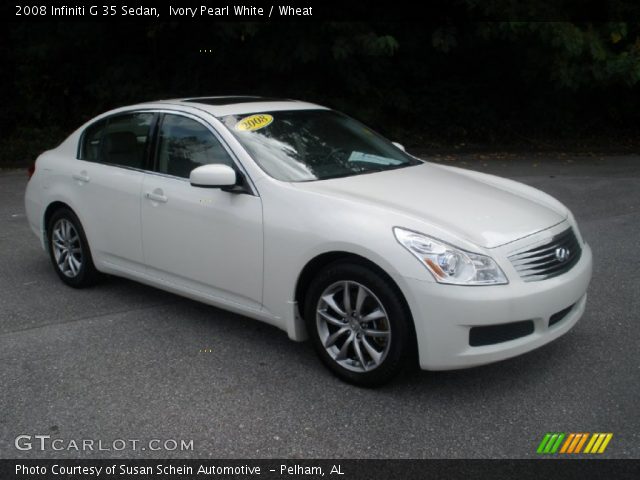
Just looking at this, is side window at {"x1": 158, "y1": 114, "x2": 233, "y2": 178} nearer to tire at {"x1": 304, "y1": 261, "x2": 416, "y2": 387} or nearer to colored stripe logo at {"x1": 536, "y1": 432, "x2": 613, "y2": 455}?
tire at {"x1": 304, "y1": 261, "x2": 416, "y2": 387}

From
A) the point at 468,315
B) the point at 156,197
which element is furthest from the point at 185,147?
the point at 468,315

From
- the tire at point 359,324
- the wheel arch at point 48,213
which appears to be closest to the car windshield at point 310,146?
the tire at point 359,324

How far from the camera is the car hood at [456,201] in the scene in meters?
3.98

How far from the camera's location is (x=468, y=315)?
3.67 meters

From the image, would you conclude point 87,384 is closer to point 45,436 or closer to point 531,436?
point 45,436

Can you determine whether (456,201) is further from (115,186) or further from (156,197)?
(115,186)

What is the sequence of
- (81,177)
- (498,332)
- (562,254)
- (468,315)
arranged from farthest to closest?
(81,177) → (562,254) → (498,332) → (468,315)

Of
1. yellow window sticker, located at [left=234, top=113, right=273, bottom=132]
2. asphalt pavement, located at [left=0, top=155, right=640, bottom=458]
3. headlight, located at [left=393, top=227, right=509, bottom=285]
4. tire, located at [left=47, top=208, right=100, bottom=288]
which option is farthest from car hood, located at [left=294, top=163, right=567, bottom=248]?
tire, located at [left=47, top=208, right=100, bottom=288]

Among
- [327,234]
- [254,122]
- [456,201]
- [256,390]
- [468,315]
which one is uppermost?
[254,122]

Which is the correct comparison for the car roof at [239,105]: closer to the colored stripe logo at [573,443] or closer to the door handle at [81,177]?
the door handle at [81,177]

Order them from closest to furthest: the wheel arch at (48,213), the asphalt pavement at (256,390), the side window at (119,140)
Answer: the asphalt pavement at (256,390) → the side window at (119,140) → the wheel arch at (48,213)

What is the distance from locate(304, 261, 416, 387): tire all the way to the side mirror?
0.82 metres

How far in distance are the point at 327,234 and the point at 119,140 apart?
2357mm

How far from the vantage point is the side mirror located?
Answer: 438 cm
